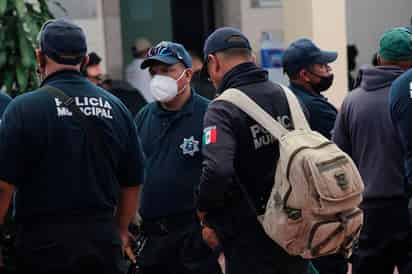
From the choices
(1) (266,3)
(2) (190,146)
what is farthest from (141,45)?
(2) (190,146)

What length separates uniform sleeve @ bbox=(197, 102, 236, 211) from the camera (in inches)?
175

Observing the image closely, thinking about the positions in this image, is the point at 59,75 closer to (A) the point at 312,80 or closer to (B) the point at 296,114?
(B) the point at 296,114

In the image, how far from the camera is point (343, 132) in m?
6.12

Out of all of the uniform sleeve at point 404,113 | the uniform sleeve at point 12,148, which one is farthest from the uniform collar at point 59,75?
the uniform sleeve at point 404,113

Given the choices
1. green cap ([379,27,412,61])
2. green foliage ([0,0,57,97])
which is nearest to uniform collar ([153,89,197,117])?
green cap ([379,27,412,61])

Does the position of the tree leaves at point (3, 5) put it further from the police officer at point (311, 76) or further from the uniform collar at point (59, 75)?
the uniform collar at point (59, 75)

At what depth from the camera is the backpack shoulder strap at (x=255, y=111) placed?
14.9 ft

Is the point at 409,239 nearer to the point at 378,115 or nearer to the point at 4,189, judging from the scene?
the point at 378,115

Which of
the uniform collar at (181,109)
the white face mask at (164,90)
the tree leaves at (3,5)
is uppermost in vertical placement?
the tree leaves at (3,5)

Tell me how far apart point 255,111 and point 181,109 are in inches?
51.6

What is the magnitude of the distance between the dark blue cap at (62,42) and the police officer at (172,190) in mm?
1246

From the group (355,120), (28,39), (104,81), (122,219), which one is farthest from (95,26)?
(122,219)

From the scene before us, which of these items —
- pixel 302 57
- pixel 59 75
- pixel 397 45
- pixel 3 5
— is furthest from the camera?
pixel 3 5

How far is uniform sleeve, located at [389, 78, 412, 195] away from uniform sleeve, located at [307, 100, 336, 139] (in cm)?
88
